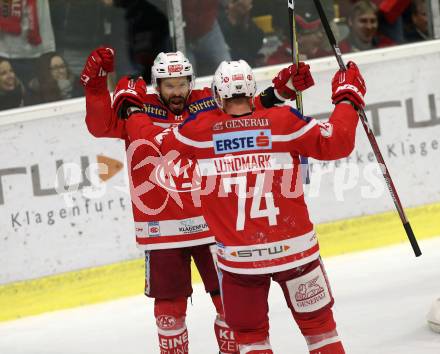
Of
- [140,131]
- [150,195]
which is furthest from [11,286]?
[140,131]

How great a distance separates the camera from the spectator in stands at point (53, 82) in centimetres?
643

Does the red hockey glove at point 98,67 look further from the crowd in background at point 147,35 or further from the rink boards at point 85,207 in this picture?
the crowd in background at point 147,35

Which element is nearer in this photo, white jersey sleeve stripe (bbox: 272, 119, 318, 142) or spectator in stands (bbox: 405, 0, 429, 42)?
white jersey sleeve stripe (bbox: 272, 119, 318, 142)

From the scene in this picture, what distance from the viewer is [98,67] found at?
4.43 metres

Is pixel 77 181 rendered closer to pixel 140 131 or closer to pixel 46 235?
pixel 46 235

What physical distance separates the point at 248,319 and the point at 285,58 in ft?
11.0

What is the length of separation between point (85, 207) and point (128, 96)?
6.69ft

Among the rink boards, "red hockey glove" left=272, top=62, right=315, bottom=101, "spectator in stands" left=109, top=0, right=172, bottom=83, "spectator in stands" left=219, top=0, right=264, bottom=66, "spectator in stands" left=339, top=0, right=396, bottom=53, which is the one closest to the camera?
"red hockey glove" left=272, top=62, right=315, bottom=101

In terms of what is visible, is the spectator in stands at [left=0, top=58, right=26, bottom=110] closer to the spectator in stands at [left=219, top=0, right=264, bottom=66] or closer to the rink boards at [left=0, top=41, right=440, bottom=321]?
the rink boards at [left=0, top=41, right=440, bottom=321]

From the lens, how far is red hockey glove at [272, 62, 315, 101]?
13.9 ft

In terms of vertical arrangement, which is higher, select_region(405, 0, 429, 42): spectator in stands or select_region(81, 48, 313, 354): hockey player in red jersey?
select_region(405, 0, 429, 42): spectator in stands

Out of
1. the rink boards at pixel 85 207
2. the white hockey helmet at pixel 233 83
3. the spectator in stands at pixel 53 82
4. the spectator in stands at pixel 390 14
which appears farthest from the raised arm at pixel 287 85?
the spectator in stands at pixel 390 14

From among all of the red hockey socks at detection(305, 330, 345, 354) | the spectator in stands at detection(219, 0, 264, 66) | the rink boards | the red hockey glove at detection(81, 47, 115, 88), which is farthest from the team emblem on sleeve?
the spectator in stands at detection(219, 0, 264, 66)

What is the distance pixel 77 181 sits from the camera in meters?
6.26
